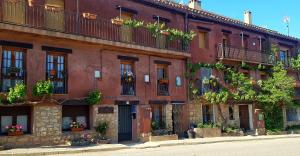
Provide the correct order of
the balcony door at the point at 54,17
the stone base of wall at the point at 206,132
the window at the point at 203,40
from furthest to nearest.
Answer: the window at the point at 203,40, the stone base of wall at the point at 206,132, the balcony door at the point at 54,17

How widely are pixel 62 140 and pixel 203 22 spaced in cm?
1375

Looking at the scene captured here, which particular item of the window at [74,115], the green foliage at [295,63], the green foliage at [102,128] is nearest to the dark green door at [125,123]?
the green foliage at [102,128]

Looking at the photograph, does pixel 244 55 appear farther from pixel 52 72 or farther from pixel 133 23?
Answer: pixel 52 72

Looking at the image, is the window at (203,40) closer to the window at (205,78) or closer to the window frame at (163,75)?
the window at (205,78)

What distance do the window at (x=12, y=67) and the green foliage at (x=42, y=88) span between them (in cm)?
73

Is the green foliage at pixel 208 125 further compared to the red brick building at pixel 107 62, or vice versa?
the green foliage at pixel 208 125

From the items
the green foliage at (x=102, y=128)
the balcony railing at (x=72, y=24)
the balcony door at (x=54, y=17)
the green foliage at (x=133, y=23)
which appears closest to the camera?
the balcony railing at (x=72, y=24)

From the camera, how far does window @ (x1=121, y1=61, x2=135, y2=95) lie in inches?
797

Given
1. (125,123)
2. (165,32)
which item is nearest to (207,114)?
(165,32)

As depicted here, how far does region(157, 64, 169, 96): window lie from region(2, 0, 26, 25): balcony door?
372 inches

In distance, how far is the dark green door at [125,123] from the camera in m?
20.0

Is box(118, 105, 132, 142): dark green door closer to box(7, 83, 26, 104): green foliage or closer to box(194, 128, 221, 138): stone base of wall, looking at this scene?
box(194, 128, 221, 138): stone base of wall

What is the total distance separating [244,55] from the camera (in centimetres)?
2744

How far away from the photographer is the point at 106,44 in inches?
746
